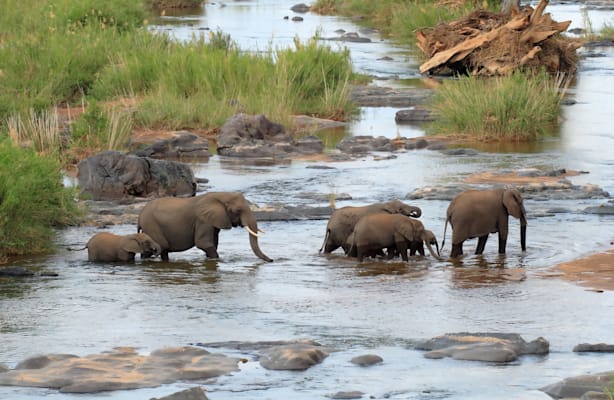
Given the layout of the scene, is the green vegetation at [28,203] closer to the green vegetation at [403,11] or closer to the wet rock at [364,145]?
the wet rock at [364,145]

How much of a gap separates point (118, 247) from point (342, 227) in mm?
2212

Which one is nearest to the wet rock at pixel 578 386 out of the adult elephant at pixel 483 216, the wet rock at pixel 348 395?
the wet rock at pixel 348 395

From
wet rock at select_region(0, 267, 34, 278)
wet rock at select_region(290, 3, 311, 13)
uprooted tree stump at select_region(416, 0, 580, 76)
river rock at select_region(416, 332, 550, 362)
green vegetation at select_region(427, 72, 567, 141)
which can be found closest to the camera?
river rock at select_region(416, 332, 550, 362)

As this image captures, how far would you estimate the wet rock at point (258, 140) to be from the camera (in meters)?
21.4

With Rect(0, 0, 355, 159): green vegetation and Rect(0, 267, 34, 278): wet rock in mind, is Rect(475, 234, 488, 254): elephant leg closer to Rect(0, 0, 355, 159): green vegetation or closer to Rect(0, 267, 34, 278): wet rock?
Rect(0, 267, 34, 278): wet rock

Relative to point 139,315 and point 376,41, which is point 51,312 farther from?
point 376,41

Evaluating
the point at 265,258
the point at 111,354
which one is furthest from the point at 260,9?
the point at 111,354

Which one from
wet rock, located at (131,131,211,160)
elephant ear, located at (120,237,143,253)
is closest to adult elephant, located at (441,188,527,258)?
elephant ear, located at (120,237,143,253)

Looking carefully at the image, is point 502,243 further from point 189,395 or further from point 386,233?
point 189,395

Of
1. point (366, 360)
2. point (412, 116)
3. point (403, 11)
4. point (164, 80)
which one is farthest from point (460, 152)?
point (403, 11)

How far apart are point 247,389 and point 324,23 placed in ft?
146

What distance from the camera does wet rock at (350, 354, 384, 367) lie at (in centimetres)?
909

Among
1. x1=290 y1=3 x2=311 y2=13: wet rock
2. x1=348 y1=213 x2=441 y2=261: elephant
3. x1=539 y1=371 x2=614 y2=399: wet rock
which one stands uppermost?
x1=539 y1=371 x2=614 y2=399: wet rock

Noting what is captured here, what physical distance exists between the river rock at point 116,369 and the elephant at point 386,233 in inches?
154
